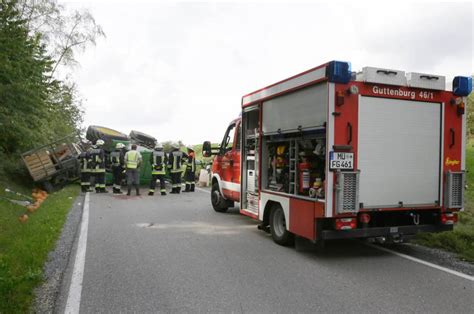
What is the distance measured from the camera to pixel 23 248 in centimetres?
632

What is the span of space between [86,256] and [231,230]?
309 centimetres

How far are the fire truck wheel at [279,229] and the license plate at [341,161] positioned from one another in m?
1.69

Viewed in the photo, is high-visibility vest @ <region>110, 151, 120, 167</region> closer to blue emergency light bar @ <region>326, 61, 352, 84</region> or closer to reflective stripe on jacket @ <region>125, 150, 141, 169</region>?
reflective stripe on jacket @ <region>125, 150, 141, 169</region>

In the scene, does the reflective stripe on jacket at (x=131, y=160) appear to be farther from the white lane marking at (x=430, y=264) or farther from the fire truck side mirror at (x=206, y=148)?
the white lane marking at (x=430, y=264)

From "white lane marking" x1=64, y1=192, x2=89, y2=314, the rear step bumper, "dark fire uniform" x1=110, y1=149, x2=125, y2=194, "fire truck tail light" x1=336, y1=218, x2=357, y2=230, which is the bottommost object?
"white lane marking" x1=64, y1=192, x2=89, y2=314

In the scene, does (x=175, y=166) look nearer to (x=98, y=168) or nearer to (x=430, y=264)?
(x=98, y=168)

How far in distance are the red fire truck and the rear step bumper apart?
0.01 metres

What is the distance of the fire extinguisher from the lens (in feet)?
21.2

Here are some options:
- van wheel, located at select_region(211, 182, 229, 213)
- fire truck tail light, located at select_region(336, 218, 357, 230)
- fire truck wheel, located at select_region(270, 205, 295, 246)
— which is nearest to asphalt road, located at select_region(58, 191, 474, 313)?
fire truck wheel, located at select_region(270, 205, 295, 246)

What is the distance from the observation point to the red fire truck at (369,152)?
559 centimetres

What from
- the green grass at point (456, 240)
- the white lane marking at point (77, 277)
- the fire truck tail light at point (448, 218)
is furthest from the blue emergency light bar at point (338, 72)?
the white lane marking at point (77, 277)

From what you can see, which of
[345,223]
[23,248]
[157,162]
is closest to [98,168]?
[157,162]

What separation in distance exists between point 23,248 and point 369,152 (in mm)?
5311

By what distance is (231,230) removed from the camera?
8344mm
